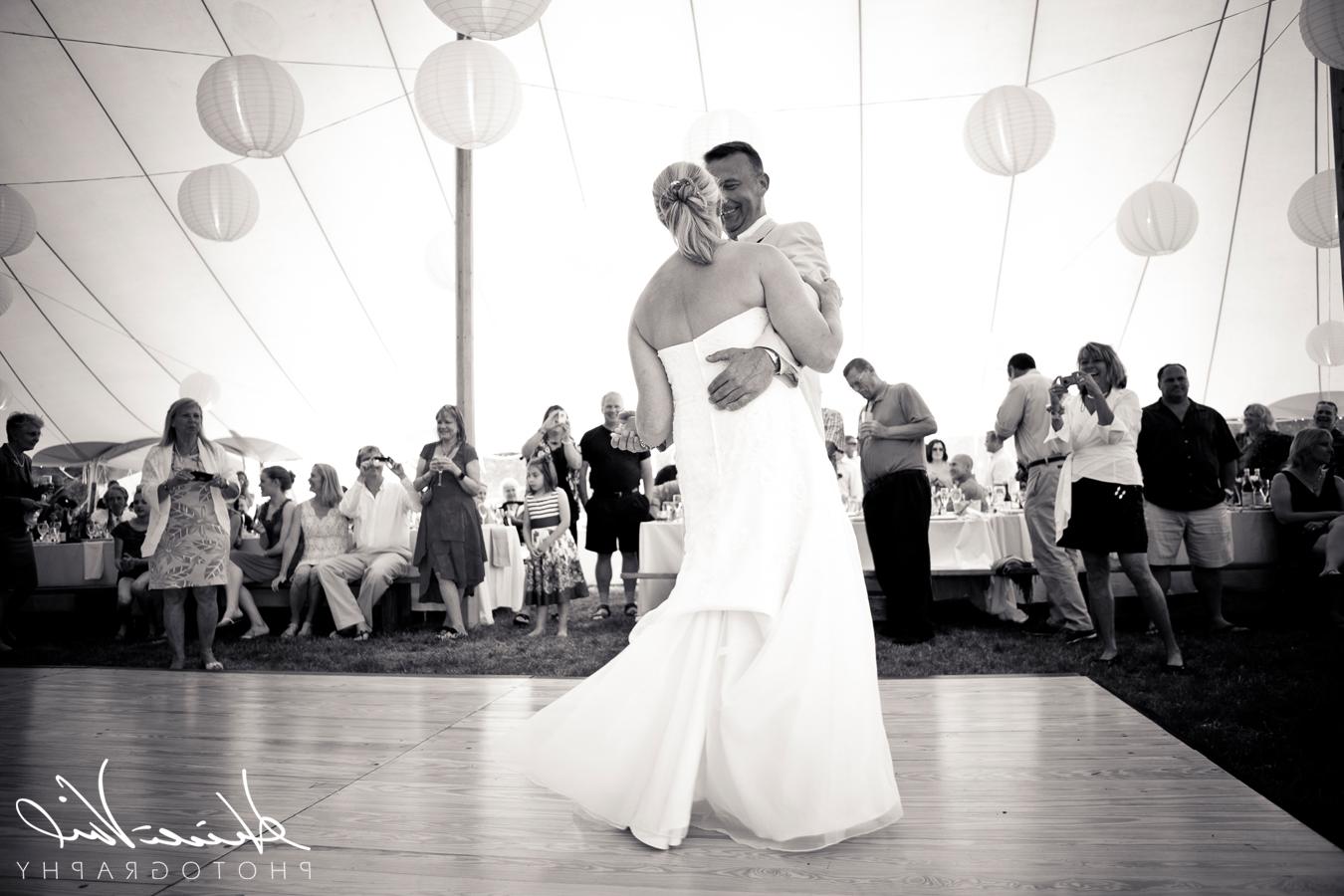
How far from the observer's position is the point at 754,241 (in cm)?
218

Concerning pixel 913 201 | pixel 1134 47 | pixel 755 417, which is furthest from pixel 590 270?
pixel 755 417

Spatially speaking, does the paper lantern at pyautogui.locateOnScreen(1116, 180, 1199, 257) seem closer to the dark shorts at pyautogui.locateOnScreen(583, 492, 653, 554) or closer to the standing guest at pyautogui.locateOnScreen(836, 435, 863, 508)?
the standing guest at pyautogui.locateOnScreen(836, 435, 863, 508)

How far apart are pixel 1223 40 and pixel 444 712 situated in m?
10.4

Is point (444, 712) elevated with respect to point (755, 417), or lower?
lower

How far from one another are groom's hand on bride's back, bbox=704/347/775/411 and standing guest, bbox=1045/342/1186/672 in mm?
2626

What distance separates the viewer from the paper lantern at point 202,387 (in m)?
12.1

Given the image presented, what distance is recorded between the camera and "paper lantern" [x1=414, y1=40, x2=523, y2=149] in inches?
237

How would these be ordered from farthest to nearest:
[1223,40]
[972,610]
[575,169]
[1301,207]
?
1. [575,169]
2. [1223,40]
3. [1301,207]
4. [972,610]

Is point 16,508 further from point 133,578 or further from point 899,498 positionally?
point 899,498

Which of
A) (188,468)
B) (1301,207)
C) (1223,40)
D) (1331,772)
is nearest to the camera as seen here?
(1331,772)

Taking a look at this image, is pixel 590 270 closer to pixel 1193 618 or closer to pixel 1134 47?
pixel 1134 47

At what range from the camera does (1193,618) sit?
563 centimetres

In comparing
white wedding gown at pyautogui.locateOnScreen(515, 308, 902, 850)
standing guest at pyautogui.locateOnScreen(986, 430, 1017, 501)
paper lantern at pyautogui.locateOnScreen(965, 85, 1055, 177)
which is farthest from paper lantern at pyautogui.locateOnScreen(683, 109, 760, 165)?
white wedding gown at pyautogui.locateOnScreen(515, 308, 902, 850)

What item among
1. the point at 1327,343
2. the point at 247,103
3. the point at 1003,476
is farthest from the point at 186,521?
the point at 1327,343
